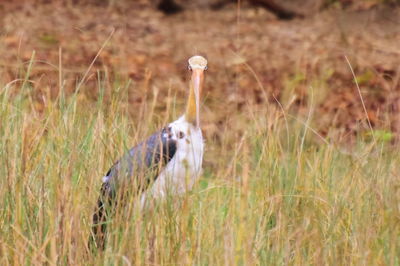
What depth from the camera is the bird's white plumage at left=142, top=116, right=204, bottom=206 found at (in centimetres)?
484

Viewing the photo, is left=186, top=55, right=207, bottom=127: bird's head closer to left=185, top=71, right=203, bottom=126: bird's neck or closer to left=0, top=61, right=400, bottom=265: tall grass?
left=185, top=71, right=203, bottom=126: bird's neck

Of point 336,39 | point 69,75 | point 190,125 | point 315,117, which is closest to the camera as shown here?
point 190,125

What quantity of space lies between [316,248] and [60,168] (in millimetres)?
984

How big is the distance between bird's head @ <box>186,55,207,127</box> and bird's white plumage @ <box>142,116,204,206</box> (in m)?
0.04

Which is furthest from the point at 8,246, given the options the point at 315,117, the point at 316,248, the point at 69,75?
the point at 69,75

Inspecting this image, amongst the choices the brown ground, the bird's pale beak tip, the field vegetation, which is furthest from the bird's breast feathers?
the brown ground

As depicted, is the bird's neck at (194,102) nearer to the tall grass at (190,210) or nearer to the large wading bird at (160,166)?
the large wading bird at (160,166)

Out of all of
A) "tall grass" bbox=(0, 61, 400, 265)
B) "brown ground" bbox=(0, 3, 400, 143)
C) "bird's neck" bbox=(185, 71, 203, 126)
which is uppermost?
"bird's neck" bbox=(185, 71, 203, 126)

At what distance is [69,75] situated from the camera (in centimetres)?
902

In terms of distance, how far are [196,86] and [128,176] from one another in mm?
579

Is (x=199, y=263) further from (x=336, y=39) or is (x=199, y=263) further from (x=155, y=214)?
(x=336, y=39)

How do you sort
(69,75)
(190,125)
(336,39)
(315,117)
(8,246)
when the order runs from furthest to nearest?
1. (336,39)
2. (69,75)
3. (315,117)
4. (190,125)
5. (8,246)

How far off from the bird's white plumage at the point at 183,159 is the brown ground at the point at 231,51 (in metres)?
2.65

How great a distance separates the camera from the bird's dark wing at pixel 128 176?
4.32m
